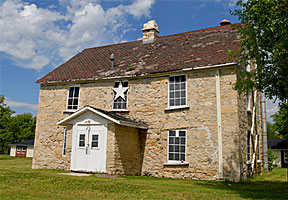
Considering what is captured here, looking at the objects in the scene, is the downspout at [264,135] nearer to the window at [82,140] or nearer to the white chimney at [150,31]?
the white chimney at [150,31]

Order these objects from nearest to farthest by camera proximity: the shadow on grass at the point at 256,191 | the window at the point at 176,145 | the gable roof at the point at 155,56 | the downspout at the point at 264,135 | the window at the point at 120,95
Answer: the shadow on grass at the point at 256,191 → the window at the point at 176,145 → the gable roof at the point at 155,56 → the window at the point at 120,95 → the downspout at the point at 264,135

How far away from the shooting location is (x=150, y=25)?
2123cm

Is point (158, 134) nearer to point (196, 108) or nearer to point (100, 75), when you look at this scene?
point (196, 108)

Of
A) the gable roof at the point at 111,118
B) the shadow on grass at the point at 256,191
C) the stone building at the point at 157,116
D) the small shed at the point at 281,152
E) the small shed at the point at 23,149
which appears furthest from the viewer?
the small shed at the point at 23,149

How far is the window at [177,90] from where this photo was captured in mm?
15766

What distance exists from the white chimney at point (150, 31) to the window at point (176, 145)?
26.5 feet

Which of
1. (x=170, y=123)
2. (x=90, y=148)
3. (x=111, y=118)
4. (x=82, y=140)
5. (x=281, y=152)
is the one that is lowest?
(x=281, y=152)

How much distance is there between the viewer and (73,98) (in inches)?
741

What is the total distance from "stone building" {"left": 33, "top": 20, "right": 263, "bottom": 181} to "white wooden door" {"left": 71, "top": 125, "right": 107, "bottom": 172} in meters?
0.05

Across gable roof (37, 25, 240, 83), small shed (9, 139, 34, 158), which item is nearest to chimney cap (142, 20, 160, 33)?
gable roof (37, 25, 240, 83)

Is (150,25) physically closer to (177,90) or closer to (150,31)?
(150,31)

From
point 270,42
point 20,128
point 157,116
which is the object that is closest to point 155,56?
point 157,116

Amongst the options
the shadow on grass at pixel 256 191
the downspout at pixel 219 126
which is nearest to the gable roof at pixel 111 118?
the downspout at pixel 219 126

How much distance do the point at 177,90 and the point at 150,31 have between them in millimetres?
6913
